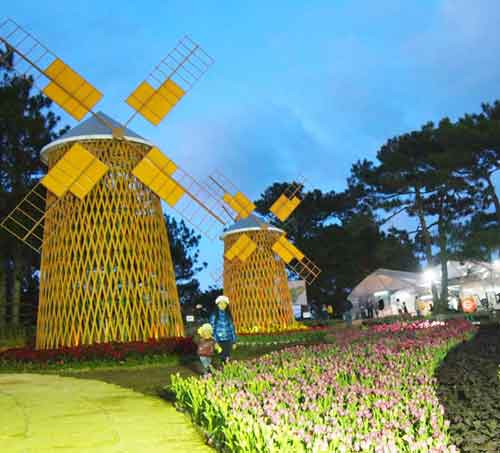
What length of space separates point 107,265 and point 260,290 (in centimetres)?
1060

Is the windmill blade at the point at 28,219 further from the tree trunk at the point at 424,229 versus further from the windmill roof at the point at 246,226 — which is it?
the tree trunk at the point at 424,229

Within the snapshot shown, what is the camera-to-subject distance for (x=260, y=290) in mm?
23891

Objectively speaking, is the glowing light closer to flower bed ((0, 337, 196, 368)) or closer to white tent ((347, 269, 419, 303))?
white tent ((347, 269, 419, 303))

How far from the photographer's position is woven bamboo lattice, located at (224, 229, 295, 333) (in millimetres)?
23812

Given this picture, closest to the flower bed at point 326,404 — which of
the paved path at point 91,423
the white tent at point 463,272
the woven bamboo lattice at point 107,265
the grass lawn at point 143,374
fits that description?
the paved path at point 91,423

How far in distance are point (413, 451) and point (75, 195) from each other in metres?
12.0

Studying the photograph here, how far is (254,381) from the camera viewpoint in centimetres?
662

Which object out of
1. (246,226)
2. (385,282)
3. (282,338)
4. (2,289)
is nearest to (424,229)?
(385,282)

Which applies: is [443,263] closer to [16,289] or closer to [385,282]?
[385,282]

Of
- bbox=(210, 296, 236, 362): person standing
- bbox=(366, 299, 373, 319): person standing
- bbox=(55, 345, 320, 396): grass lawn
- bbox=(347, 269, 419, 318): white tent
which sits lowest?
bbox=(55, 345, 320, 396): grass lawn

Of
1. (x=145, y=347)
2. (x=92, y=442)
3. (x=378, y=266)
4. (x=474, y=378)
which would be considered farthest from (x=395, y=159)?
(x=92, y=442)

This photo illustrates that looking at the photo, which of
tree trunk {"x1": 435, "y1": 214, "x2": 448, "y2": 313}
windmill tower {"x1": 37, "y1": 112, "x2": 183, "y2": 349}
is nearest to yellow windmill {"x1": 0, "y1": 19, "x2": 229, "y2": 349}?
windmill tower {"x1": 37, "y1": 112, "x2": 183, "y2": 349}

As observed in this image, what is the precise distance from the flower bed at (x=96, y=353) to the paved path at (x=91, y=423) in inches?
156

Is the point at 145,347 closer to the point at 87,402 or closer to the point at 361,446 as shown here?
the point at 87,402
